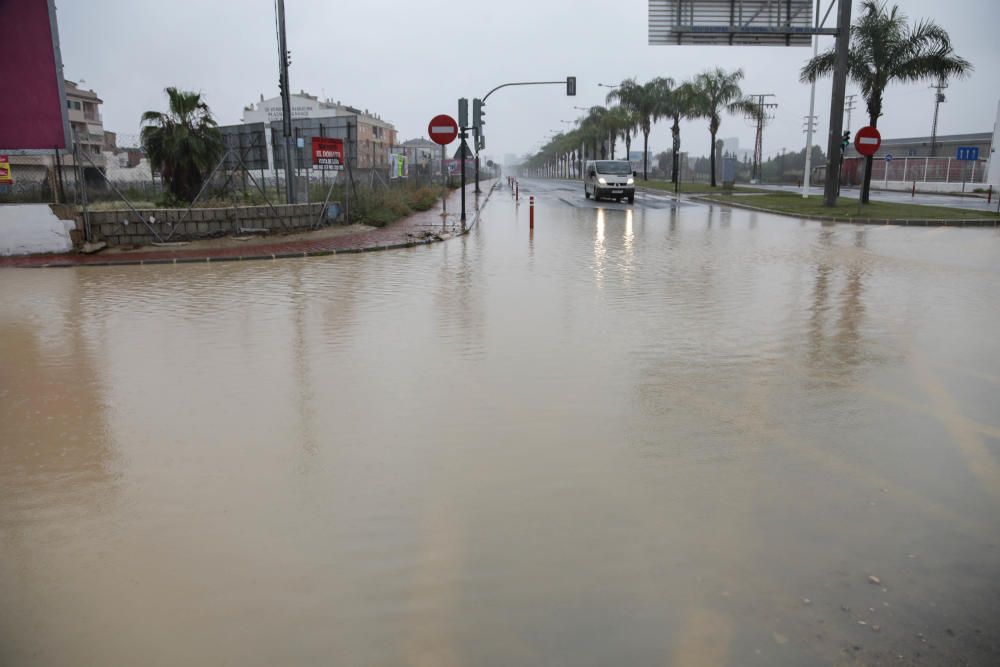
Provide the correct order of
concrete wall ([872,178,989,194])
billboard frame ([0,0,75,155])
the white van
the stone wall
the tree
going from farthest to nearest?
the tree
concrete wall ([872,178,989,194])
the white van
the stone wall
billboard frame ([0,0,75,155])

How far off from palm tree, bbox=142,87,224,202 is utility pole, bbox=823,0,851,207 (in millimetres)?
22058

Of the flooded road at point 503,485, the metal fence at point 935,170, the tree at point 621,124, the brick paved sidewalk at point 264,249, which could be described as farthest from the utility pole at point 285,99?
the tree at point 621,124

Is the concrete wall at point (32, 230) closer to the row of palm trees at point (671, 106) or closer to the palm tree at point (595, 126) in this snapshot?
the row of palm trees at point (671, 106)

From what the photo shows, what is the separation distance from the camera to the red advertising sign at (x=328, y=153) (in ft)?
66.6

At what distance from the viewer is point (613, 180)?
38.7 metres

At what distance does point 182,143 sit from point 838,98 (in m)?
23.4

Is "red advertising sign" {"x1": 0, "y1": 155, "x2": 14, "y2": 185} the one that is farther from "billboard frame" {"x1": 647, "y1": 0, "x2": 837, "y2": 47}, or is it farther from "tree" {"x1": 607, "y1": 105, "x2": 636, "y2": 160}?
"tree" {"x1": 607, "y1": 105, "x2": 636, "y2": 160}

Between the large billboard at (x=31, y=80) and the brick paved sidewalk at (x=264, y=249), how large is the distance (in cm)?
256

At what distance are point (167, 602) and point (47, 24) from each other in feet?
54.7

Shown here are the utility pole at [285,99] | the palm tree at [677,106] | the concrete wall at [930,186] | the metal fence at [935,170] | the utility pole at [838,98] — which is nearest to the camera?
the utility pole at [285,99]

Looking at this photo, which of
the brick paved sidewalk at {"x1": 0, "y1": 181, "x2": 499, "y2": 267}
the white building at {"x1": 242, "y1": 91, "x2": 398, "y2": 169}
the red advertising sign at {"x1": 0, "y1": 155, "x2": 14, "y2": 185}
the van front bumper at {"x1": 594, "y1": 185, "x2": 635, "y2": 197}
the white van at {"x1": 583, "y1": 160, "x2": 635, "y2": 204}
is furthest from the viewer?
the white building at {"x1": 242, "y1": 91, "x2": 398, "y2": 169}

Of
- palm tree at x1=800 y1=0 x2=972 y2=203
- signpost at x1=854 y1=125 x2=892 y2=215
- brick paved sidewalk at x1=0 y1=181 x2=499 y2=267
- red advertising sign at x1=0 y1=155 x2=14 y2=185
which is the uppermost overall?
palm tree at x1=800 y1=0 x2=972 y2=203

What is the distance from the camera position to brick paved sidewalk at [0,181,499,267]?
15.8 metres

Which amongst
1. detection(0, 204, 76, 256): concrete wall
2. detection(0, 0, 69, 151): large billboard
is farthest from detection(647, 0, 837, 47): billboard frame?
detection(0, 204, 76, 256): concrete wall
